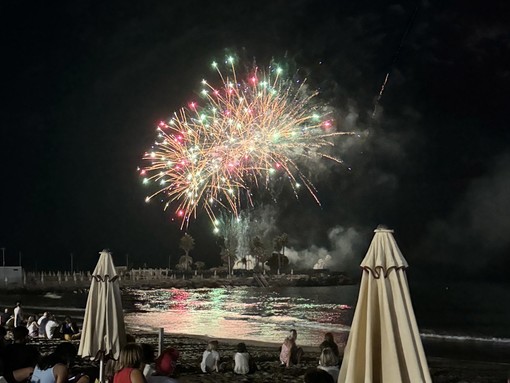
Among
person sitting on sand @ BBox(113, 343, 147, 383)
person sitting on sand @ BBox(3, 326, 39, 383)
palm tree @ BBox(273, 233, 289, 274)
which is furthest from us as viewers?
palm tree @ BBox(273, 233, 289, 274)

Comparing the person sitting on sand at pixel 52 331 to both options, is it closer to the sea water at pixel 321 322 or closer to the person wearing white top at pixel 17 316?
the person wearing white top at pixel 17 316

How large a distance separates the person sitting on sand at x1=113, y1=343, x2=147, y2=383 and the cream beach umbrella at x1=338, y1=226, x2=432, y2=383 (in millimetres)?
1857

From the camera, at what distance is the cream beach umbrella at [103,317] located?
1155cm

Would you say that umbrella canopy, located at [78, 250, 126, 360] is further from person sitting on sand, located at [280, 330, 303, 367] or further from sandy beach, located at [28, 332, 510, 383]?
person sitting on sand, located at [280, 330, 303, 367]

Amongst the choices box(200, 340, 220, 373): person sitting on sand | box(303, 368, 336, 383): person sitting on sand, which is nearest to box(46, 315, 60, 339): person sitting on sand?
box(200, 340, 220, 373): person sitting on sand

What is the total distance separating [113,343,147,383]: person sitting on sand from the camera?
15.6 ft

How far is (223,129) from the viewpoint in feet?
95.6

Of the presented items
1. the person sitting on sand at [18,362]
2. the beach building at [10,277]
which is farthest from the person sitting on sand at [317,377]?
the beach building at [10,277]

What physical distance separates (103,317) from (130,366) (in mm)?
7145

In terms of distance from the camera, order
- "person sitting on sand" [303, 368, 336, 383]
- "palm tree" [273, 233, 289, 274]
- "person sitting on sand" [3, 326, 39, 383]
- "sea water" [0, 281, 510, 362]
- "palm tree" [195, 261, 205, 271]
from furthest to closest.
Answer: "palm tree" [195, 261, 205, 271] → "palm tree" [273, 233, 289, 274] → "sea water" [0, 281, 510, 362] → "person sitting on sand" [3, 326, 39, 383] → "person sitting on sand" [303, 368, 336, 383]

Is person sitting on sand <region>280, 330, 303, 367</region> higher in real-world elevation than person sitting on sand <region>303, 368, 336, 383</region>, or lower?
lower

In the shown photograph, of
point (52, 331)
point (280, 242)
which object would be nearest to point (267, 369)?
point (52, 331)

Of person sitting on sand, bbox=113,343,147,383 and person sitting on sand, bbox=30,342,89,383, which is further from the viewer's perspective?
person sitting on sand, bbox=30,342,89,383

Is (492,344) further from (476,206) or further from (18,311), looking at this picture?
(476,206)
